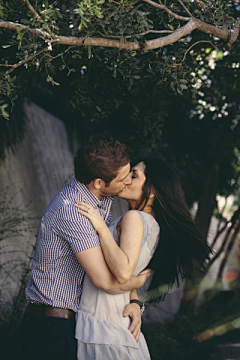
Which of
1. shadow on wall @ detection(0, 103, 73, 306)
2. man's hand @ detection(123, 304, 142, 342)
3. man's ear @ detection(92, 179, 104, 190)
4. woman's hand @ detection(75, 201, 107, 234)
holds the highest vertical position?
man's ear @ detection(92, 179, 104, 190)

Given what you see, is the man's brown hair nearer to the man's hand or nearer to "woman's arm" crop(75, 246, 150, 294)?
"woman's arm" crop(75, 246, 150, 294)

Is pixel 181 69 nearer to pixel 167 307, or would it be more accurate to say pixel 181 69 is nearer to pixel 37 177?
pixel 37 177

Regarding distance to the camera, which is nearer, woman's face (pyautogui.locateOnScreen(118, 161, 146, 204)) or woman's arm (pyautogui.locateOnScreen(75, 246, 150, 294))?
woman's arm (pyautogui.locateOnScreen(75, 246, 150, 294))

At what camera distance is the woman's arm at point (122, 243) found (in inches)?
86.7

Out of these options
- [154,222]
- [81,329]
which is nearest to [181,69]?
[154,222]

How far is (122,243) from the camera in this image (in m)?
2.32

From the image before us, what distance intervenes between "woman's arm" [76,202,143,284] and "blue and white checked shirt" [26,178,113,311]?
41 mm

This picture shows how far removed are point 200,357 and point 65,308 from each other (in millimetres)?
3677

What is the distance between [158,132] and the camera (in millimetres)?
5422

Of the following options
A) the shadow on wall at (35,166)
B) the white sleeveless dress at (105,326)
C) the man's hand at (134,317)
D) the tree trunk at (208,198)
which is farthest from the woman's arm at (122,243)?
the tree trunk at (208,198)

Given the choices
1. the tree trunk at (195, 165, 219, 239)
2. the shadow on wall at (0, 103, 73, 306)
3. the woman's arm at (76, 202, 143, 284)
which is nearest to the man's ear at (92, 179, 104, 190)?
the woman's arm at (76, 202, 143, 284)

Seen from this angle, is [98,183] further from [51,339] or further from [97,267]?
[51,339]

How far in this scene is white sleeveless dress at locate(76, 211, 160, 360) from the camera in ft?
7.56

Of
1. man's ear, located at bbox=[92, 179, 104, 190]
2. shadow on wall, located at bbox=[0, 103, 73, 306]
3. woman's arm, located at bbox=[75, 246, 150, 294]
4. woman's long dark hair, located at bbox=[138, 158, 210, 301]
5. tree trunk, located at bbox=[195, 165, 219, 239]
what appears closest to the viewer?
woman's arm, located at bbox=[75, 246, 150, 294]
